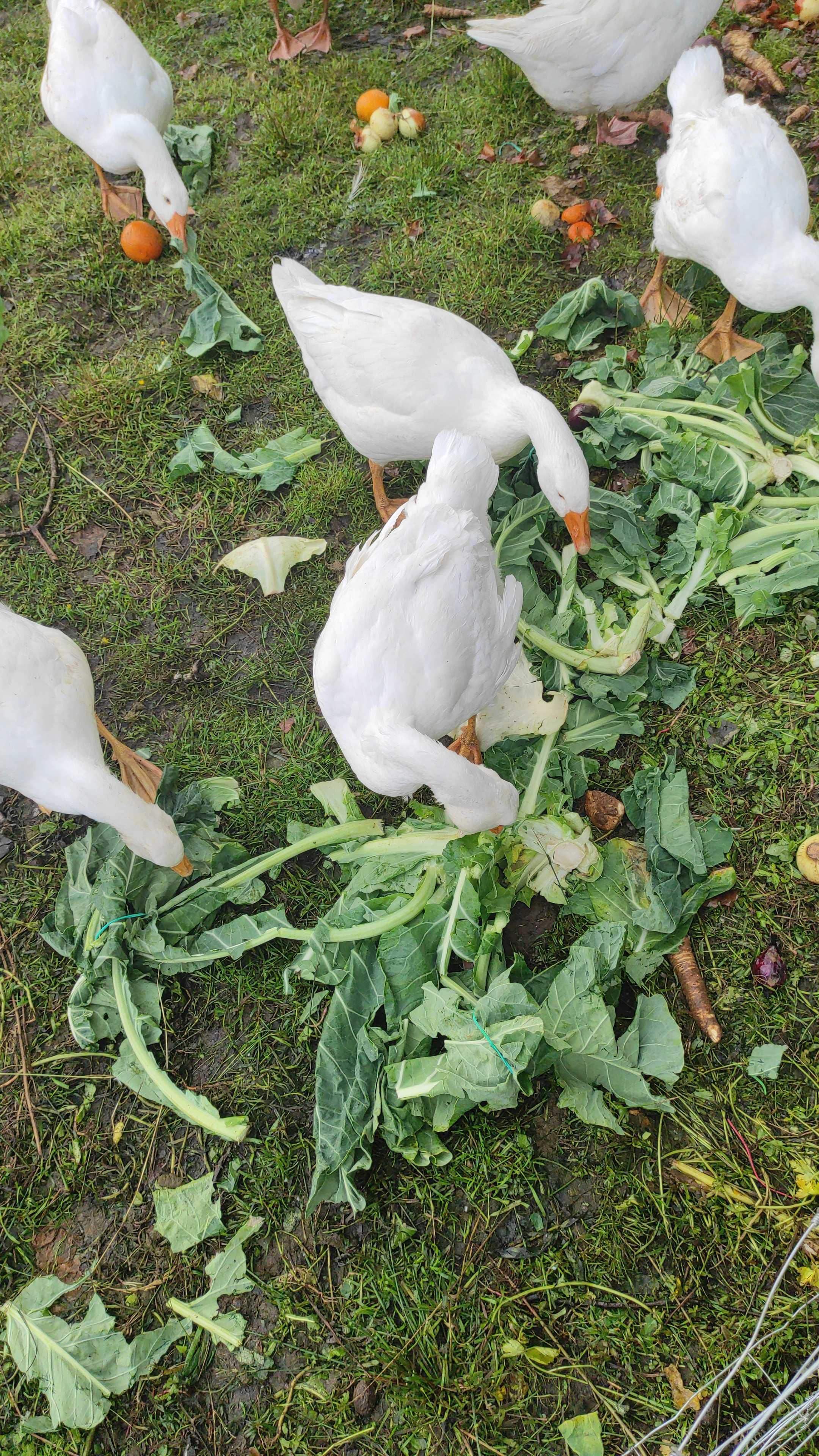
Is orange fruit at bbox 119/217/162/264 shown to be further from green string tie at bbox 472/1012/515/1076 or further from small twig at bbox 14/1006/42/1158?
green string tie at bbox 472/1012/515/1076

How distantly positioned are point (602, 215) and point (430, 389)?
6.74 ft

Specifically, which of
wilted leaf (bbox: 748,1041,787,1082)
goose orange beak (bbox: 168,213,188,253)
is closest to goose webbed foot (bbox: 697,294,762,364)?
goose orange beak (bbox: 168,213,188,253)

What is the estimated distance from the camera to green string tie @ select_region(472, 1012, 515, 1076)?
243 centimetres

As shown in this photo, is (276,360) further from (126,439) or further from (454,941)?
(454,941)

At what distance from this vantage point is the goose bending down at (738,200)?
3316mm

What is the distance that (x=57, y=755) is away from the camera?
2.81 m

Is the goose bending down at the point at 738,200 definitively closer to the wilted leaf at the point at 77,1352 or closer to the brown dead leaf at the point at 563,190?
the brown dead leaf at the point at 563,190

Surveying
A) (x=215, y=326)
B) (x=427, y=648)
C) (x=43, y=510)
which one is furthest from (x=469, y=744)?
(x=215, y=326)

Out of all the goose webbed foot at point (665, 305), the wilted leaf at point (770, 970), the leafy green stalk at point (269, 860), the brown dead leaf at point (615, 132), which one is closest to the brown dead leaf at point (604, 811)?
the wilted leaf at point (770, 970)

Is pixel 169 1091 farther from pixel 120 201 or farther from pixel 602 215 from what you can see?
pixel 120 201

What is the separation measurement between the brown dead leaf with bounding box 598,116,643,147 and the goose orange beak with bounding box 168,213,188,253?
7.36ft

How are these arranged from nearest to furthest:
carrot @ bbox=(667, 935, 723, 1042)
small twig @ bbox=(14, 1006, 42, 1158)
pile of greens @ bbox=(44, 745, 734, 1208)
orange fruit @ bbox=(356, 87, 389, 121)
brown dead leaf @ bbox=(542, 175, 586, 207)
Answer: pile of greens @ bbox=(44, 745, 734, 1208)
carrot @ bbox=(667, 935, 723, 1042)
small twig @ bbox=(14, 1006, 42, 1158)
brown dead leaf @ bbox=(542, 175, 586, 207)
orange fruit @ bbox=(356, 87, 389, 121)

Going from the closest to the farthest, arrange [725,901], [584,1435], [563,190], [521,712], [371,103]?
[584,1435] → [725,901] → [521,712] → [563,190] → [371,103]

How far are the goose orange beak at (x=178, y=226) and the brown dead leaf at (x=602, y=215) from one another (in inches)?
82.0
